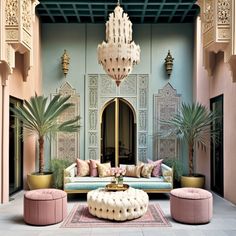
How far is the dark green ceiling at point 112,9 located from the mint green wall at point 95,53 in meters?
0.19

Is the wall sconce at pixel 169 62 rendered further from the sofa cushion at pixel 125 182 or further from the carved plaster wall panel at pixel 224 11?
the sofa cushion at pixel 125 182

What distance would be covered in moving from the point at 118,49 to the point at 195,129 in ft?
10.7

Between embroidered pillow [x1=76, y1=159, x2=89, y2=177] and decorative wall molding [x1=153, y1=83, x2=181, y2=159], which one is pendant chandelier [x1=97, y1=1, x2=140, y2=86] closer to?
embroidered pillow [x1=76, y1=159, x2=89, y2=177]

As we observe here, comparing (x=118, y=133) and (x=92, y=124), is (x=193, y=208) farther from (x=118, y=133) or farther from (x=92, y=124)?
(x=92, y=124)

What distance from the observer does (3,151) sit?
6172 millimetres

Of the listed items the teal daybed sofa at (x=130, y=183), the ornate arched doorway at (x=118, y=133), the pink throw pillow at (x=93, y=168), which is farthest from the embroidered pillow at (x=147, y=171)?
the ornate arched doorway at (x=118, y=133)

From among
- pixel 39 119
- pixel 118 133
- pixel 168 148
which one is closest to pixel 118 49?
pixel 39 119

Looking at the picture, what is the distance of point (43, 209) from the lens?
4754 millimetres

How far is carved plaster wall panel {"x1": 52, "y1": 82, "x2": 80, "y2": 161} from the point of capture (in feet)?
26.8

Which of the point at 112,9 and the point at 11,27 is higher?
the point at 112,9

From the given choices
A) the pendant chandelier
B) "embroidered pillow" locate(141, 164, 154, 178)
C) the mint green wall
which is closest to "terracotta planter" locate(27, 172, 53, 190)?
"embroidered pillow" locate(141, 164, 154, 178)

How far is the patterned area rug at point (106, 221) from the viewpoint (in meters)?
4.81

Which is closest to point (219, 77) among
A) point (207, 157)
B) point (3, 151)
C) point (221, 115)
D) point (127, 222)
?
point (221, 115)

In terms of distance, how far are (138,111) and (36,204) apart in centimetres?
418
